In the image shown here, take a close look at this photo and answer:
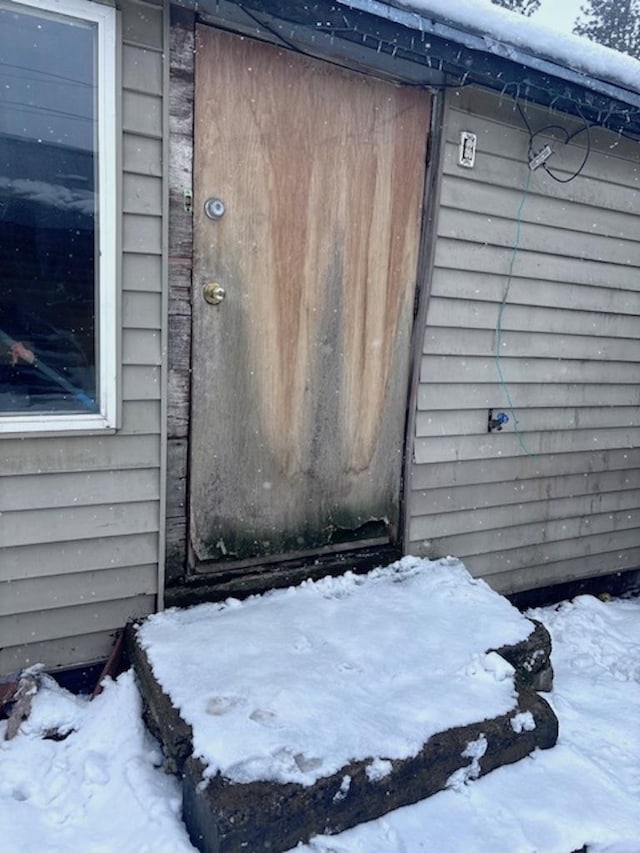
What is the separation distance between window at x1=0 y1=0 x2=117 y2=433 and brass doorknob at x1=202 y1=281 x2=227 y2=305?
36cm

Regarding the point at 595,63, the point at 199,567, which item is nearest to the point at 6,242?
the point at 199,567

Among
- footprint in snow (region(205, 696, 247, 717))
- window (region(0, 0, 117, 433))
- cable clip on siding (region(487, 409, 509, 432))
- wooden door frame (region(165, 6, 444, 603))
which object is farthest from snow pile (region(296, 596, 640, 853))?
window (region(0, 0, 117, 433))

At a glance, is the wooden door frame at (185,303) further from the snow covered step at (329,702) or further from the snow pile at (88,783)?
the snow pile at (88,783)

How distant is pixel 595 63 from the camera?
2672 mm

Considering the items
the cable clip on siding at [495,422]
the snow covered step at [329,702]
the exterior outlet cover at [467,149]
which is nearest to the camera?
the snow covered step at [329,702]

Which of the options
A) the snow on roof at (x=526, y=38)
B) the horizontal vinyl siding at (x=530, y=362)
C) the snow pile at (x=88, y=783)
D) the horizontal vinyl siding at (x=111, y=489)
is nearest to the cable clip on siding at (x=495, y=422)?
the horizontal vinyl siding at (x=530, y=362)

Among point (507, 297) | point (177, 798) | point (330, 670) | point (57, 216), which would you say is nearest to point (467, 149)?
point (507, 297)

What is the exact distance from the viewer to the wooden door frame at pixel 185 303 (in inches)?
87.1

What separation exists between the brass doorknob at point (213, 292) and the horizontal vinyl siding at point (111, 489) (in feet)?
0.63

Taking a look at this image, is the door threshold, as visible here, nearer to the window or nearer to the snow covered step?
the snow covered step

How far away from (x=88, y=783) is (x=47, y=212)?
1.81 metres

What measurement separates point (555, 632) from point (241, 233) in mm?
2470

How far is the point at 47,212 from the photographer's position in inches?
82.3

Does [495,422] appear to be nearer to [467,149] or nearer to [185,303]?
[467,149]
